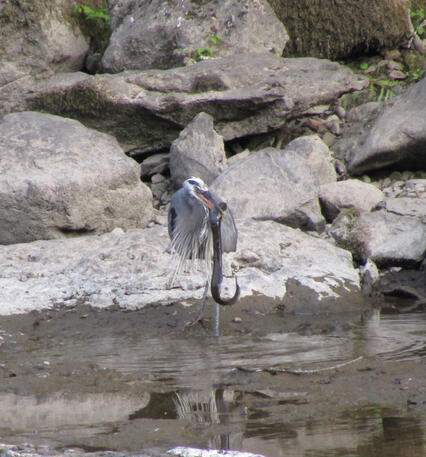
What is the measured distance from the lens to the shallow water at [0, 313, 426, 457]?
356cm

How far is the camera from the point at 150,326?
6328 mm

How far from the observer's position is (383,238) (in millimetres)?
7719

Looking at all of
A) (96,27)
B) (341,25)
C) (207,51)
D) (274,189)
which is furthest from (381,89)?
(96,27)

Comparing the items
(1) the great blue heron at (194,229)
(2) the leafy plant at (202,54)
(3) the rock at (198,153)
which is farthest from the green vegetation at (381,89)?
(1) the great blue heron at (194,229)

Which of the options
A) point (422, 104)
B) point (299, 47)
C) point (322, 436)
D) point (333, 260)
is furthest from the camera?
point (299, 47)

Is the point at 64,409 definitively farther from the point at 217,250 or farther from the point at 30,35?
the point at 30,35

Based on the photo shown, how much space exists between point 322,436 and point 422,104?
6563 millimetres

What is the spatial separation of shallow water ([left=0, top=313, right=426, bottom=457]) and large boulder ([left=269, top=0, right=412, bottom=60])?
608cm

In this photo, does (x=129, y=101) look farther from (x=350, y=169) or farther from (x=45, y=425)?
(x=45, y=425)

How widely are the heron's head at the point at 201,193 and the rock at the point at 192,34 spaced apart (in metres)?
4.47

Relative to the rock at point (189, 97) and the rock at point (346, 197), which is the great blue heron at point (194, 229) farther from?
the rock at point (189, 97)

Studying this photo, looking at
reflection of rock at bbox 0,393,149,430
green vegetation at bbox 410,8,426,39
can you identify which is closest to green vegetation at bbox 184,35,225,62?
green vegetation at bbox 410,8,426,39

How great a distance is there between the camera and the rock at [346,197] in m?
8.70

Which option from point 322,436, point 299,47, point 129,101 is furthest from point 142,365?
point 299,47
